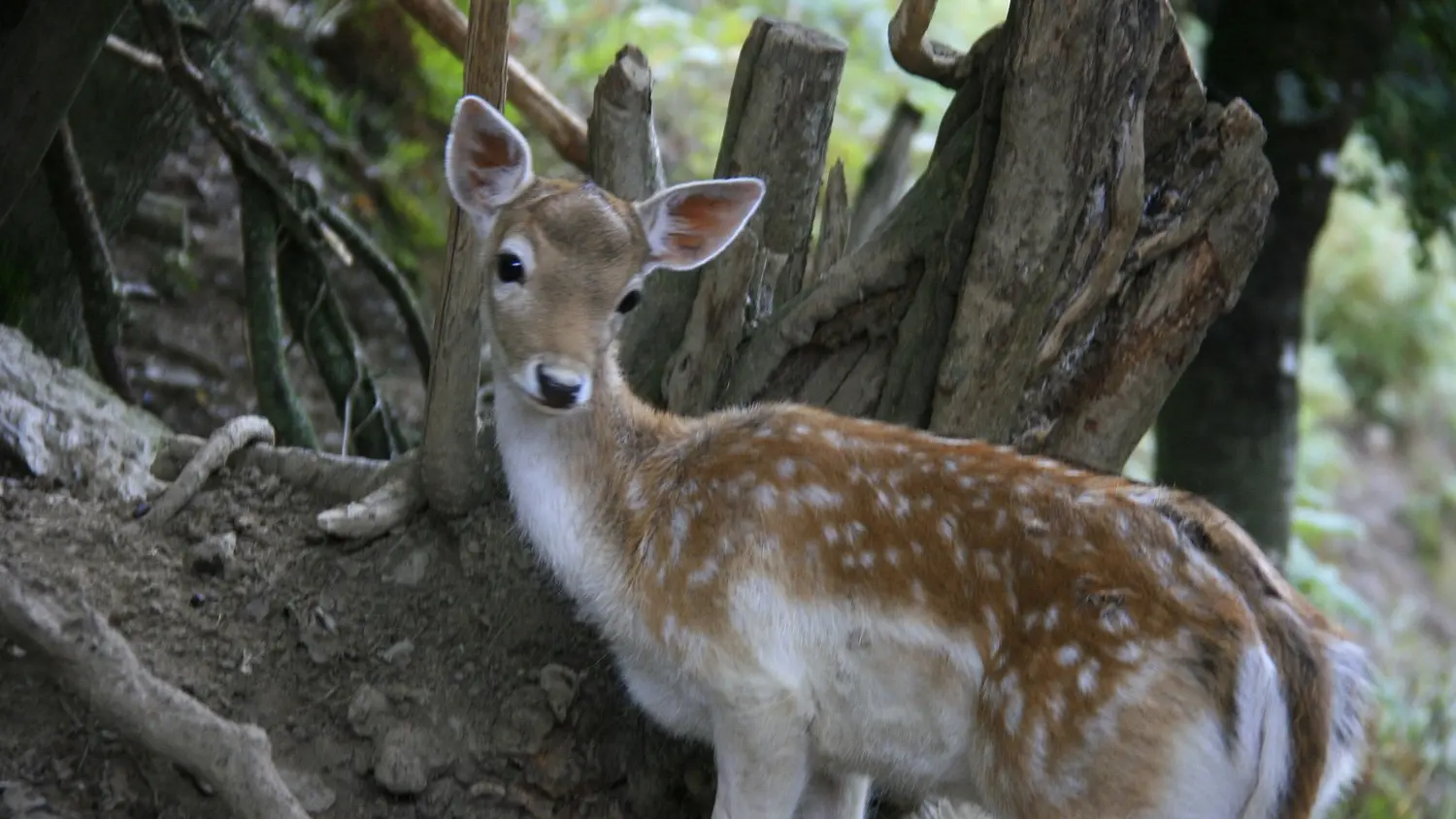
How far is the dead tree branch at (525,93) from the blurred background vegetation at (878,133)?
1108mm

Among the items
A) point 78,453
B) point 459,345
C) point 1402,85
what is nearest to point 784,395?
point 459,345

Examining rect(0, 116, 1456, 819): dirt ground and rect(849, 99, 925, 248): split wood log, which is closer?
rect(0, 116, 1456, 819): dirt ground

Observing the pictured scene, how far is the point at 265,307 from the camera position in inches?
207

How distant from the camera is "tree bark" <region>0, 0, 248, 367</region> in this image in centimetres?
498

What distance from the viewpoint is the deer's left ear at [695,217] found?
12.9 ft

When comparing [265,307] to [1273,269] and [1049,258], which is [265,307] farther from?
[1273,269]

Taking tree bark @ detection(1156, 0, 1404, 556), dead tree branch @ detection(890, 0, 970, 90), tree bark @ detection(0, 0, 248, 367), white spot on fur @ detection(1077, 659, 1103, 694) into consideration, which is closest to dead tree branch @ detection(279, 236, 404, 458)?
tree bark @ detection(0, 0, 248, 367)

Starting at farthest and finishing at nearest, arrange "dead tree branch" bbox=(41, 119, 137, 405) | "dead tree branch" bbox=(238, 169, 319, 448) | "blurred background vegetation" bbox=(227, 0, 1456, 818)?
"blurred background vegetation" bbox=(227, 0, 1456, 818) < "dead tree branch" bbox=(238, 169, 319, 448) < "dead tree branch" bbox=(41, 119, 137, 405)

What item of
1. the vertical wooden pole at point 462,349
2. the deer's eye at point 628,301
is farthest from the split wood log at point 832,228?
the vertical wooden pole at point 462,349

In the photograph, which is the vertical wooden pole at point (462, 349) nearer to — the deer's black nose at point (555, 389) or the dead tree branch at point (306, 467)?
the dead tree branch at point (306, 467)

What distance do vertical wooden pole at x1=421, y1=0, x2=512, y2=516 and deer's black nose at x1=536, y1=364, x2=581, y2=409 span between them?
51 cm

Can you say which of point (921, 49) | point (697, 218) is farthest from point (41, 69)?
point (921, 49)

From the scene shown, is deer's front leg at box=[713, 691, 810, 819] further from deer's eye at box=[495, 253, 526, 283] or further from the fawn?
deer's eye at box=[495, 253, 526, 283]

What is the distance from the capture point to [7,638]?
3.64m
